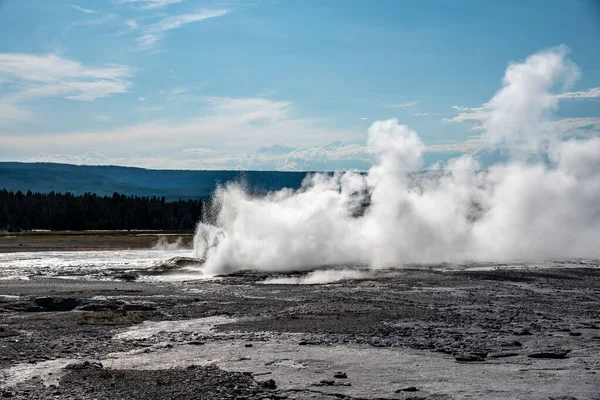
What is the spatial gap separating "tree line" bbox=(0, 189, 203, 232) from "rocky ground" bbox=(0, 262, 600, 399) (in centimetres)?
8388

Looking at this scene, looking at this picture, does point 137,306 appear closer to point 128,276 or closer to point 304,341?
point 304,341

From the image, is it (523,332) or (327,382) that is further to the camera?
(523,332)

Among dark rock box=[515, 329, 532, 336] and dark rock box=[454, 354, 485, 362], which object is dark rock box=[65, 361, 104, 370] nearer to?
dark rock box=[454, 354, 485, 362]

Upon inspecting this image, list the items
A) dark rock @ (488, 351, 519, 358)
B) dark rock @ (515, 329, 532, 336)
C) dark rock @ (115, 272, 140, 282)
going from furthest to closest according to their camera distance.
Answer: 1. dark rock @ (115, 272, 140, 282)
2. dark rock @ (515, 329, 532, 336)
3. dark rock @ (488, 351, 519, 358)

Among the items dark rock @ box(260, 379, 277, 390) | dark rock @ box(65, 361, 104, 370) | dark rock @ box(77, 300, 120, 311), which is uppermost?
dark rock @ box(260, 379, 277, 390)

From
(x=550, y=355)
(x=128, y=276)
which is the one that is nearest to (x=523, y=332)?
(x=550, y=355)

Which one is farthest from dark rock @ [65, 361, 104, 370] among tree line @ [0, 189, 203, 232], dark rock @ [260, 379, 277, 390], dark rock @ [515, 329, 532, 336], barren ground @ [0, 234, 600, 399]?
tree line @ [0, 189, 203, 232]

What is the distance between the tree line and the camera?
115 m

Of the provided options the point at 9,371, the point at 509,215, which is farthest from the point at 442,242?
the point at 9,371

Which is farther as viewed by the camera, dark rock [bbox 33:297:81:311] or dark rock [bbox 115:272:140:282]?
dark rock [bbox 115:272:140:282]

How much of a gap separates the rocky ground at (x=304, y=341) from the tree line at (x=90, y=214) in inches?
3302

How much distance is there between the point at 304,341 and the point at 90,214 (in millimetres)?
105462

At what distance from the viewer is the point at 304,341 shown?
19266 millimetres

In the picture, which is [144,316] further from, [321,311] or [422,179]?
[422,179]
